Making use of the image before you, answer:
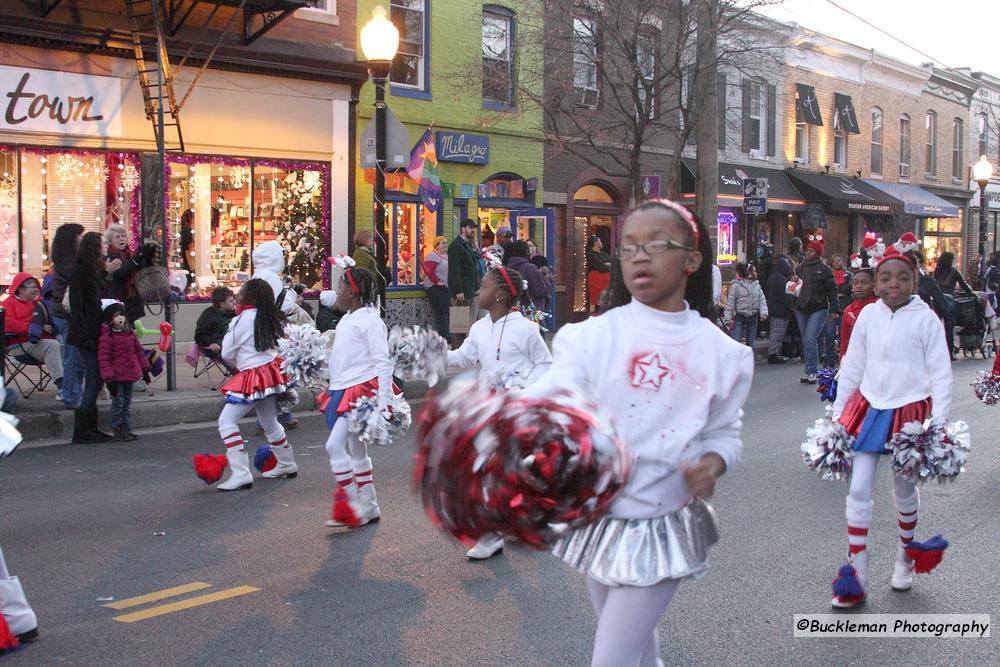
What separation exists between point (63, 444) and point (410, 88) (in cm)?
1103

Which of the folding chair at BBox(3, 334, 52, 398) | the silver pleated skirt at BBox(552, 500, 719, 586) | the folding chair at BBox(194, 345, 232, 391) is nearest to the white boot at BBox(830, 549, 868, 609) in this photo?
the silver pleated skirt at BBox(552, 500, 719, 586)

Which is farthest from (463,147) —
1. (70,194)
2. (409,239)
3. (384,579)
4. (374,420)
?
(384,579)

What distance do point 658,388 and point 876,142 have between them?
34783 millimetres

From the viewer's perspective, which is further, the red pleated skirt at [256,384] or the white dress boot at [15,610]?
the red pleated skirt at [256,384]

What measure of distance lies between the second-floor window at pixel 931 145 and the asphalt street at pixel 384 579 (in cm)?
3283

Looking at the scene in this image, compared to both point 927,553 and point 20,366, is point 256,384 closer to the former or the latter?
point 927,553

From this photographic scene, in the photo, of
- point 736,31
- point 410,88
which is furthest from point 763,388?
point 410,88

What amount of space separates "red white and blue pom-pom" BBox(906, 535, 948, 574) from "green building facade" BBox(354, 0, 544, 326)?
13063 millimetres

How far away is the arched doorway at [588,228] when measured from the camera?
74.5ft

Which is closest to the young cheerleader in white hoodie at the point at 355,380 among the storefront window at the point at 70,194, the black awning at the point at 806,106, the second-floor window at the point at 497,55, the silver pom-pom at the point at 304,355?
the silver pom-pom at the point at 304,355

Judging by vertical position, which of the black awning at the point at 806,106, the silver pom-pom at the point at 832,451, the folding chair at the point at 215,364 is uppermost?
the black awning at the point at 806,106

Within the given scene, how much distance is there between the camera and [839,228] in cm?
3338

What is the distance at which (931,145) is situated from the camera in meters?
39.0

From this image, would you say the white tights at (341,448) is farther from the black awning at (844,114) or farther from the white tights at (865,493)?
the black awning at (844,114)
